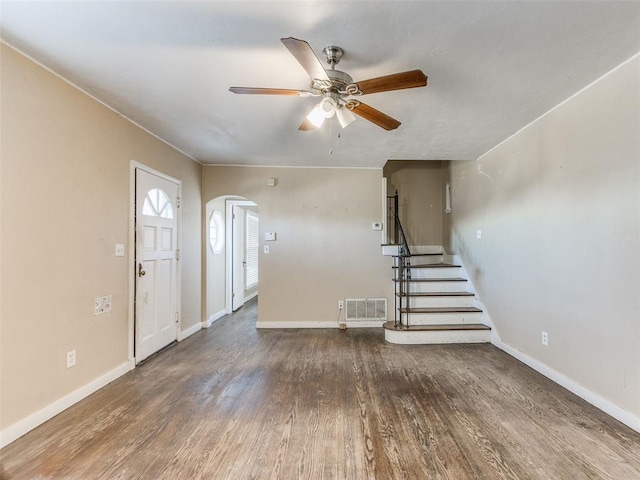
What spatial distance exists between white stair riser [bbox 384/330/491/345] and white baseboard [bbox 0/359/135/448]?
303cm

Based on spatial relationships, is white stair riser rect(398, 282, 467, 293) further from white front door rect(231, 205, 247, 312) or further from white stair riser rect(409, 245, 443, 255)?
white front door rect(231, 205, 247, 312)

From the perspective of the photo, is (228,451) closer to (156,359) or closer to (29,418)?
(29,418)

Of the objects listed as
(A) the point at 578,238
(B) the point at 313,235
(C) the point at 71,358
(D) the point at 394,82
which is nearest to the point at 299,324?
(B) the point at 313,235

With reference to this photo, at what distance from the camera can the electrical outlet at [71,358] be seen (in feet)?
7.21

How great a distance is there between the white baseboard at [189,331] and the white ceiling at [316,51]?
2593 mm

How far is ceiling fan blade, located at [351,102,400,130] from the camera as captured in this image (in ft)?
6.49

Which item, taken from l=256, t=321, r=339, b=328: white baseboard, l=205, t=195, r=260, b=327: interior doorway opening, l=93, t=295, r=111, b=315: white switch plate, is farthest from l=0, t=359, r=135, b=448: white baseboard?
l=256, t=321, r=339, b=328: white baseboard

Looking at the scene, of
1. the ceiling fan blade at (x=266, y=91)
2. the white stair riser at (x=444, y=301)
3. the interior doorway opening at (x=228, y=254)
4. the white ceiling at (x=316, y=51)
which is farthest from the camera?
the interior doorway opening at (x=228, y=254)

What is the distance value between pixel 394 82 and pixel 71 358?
302 centimetres

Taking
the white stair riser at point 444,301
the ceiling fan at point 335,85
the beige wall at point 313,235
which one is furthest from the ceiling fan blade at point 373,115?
the white stair riser at point 444,301

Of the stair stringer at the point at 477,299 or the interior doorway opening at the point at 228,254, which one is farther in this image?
the interior doorway opening at the point at 228,254

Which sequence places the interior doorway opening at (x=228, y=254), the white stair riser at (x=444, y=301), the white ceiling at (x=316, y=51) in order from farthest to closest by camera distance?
1. the interior doorway opening at (x=228, y=254)
2. the white stair riser at (x=444, y=301)
3. the white ceiling at (x=316, y=51)

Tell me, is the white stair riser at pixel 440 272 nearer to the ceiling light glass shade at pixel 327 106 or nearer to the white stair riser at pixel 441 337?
the white stair riser at pixel 441 337

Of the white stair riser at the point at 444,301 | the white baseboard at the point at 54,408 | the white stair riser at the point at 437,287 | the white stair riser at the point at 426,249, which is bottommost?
the white baseboard at the point at 54,408
